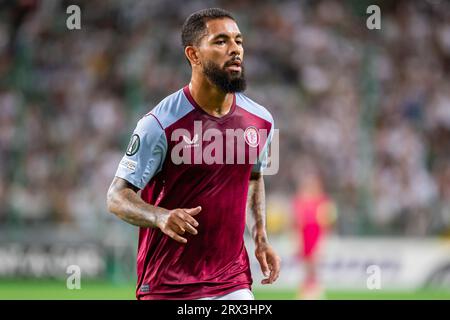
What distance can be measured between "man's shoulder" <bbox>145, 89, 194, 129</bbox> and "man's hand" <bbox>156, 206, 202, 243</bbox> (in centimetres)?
68

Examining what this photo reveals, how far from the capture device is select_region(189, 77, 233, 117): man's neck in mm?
5621

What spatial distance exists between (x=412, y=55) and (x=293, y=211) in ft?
16.8

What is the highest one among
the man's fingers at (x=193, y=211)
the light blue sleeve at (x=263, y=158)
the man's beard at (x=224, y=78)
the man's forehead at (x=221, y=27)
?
the man's forehead at (x=221, y=27)

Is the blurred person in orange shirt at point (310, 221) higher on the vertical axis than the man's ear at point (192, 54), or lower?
lower

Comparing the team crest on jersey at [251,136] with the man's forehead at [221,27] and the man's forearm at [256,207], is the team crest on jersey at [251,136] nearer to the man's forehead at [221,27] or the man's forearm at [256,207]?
the man's forearm at [256,207]

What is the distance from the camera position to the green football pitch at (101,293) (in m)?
13.5

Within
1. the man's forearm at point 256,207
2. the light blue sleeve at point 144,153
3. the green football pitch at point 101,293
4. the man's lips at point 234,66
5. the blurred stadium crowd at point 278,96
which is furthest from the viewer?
the blurred stadium crowd at point 278,96

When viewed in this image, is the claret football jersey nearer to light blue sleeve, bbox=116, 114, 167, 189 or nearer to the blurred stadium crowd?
light blue sleeve, bbox=116, 114, 167, 189

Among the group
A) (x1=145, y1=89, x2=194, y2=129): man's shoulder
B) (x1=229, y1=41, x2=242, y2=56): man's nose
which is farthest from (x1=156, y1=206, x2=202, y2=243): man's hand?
(x1=229, y1=41, x2=242, y2=56): man's nose

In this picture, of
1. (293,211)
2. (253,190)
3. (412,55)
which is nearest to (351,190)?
(293,211)

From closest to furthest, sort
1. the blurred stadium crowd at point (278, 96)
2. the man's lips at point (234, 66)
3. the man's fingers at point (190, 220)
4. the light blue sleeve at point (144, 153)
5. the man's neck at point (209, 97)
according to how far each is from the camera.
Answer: the man's fingers at point (190, 220) → the light blue sleeve at point (144, 153) → the man's lips at point (234, 66) → the man's neck at point (209, 97) → the blurred stadium crowd at point (278, 96)

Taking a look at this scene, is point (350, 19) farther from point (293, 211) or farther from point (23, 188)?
point (23, 188)

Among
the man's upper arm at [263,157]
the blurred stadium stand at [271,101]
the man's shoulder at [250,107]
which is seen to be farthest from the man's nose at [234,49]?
the blurred stadium stand at [271,101]

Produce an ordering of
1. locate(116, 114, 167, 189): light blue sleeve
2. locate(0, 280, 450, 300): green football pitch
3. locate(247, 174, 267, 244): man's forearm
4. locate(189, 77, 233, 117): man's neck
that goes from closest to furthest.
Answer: locate(116, 114, 167, 189): light blue sleeve → locate(189, 77, 233, 117): man's neck → locate(247, 174, 267, 244): man's forearm → locate(0, 280, 450, 300): green football pitch
